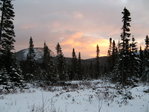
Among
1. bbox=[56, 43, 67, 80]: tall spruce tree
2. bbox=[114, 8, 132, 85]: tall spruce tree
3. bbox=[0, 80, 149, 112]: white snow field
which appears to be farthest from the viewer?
bbox=[56, 43, 67, 80]: tall spruce tree

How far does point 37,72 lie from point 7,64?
93.3 feet

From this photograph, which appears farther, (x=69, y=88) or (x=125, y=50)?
(x=125, y=50)

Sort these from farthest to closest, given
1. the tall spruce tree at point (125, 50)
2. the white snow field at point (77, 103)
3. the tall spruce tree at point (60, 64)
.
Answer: the tall spruce tree at point (60, 64)
the tall spruce tree at point (125, 50)
the white snow field at point (77, 103)

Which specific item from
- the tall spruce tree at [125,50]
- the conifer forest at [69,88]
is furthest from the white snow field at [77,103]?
the tall spruce tree at [125,50]

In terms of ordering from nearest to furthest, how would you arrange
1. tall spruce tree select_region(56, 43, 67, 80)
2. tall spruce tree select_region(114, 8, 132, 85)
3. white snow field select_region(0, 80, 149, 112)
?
white snow field select_region(0, 80, 149, 112), tall spruce tree select_region(114, 8, 132, 85), tall spruce tree select_region(56, 43, 67, 80)

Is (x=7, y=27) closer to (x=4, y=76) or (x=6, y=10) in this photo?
(x=6, y=10)

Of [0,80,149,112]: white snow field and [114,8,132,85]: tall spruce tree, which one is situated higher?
[114,8,132,85]: tall spruce tree

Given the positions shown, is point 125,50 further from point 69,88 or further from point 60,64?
point 60,64

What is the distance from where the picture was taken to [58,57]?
69062 mm

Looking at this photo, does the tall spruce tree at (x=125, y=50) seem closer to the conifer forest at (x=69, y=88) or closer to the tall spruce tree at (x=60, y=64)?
the conifer forest at (x=69, y=88)

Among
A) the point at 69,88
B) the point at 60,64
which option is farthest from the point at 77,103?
the point at 60,64

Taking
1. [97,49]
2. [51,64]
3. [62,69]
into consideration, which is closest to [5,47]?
[51,64]

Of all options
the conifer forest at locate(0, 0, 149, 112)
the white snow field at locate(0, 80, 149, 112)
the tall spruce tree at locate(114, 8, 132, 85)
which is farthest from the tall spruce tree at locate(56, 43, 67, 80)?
the white snow field at locate(0, 80, 149, 112)

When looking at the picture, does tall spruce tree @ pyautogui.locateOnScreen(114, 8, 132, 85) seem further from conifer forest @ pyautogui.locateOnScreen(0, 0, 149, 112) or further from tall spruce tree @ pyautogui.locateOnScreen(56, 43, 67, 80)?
tall spruce tree @ pyautogui.locateOnScreen(56, 43, 67, 80)
